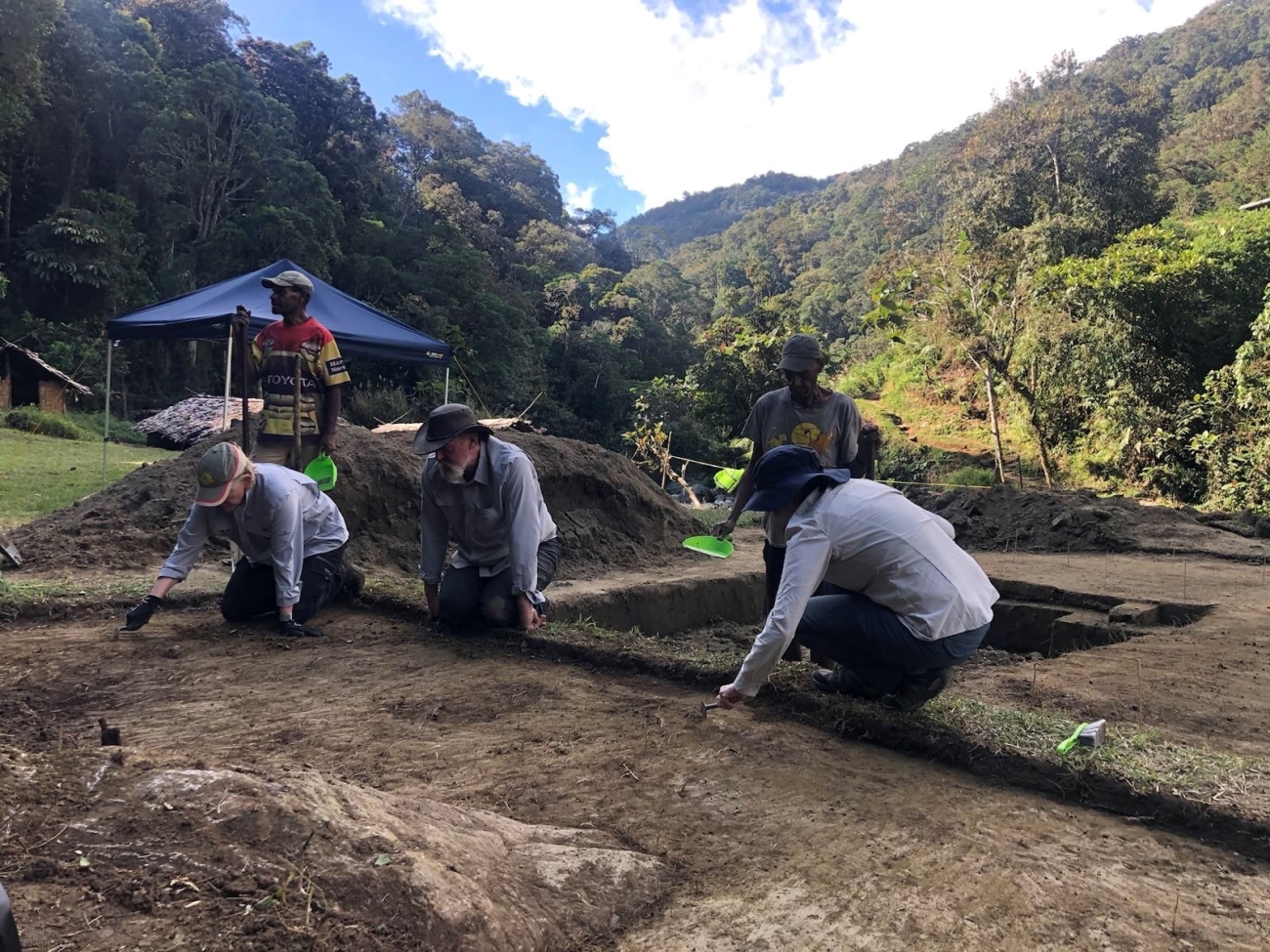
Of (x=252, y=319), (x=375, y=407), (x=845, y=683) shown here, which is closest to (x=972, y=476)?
(x=375, y=407)

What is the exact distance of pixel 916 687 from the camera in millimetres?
3182

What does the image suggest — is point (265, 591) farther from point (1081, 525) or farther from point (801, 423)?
point (1081, 525)

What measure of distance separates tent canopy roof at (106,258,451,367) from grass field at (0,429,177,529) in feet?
5.97

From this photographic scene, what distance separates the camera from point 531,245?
49.1 meters

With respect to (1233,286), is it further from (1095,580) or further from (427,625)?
(427,625)

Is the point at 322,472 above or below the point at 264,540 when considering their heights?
above

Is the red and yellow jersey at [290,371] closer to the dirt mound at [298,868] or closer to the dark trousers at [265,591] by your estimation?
the dark trousers at [265,591]

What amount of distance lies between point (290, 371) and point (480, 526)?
76.3 inches

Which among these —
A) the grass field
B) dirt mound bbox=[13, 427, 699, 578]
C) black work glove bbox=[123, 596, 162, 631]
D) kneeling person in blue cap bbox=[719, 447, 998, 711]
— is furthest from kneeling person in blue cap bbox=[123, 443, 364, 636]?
the grass field

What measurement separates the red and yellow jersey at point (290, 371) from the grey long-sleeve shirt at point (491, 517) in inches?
60.5

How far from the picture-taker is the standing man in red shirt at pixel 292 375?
526cm

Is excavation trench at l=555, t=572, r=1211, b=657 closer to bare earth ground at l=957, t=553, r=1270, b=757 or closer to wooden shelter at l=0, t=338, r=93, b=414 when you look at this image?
bare earth ground at l=957, t=553, r=1270, b=757

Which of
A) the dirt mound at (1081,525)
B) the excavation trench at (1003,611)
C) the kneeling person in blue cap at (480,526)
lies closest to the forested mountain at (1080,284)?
the dirt mound at (1081,525)

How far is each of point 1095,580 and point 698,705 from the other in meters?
6.00
